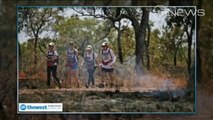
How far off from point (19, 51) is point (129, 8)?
1.33 meters

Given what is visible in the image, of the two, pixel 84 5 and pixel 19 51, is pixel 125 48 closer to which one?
pixel 84 5

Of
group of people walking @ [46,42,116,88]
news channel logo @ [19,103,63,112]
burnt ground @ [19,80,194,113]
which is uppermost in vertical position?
group of people walking @ [46,42,116,88]

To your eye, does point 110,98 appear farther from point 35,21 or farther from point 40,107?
point 35,21

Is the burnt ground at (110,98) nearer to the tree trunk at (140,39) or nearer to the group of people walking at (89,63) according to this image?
the group of people walking at (89,63)

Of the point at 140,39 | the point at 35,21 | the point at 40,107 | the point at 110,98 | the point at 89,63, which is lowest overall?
the point at 40,107

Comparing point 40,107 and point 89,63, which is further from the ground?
point 89,63

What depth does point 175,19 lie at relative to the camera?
541 centimetres

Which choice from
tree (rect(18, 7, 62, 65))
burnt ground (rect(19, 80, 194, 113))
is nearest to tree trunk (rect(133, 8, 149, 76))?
burnt ground (rect(19, 80, 194, 113))

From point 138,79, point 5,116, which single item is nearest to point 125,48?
point 138,79

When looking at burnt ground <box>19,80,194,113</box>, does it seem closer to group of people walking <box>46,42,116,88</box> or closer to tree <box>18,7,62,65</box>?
group of people walking <box>46,42,116,88</box>

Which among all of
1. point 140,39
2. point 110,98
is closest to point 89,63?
point 110,98

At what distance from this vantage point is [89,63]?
543 cm

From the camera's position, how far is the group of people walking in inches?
214

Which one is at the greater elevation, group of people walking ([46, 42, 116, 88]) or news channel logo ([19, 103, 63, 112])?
group of people walking ([46, 42, 116, 88])
